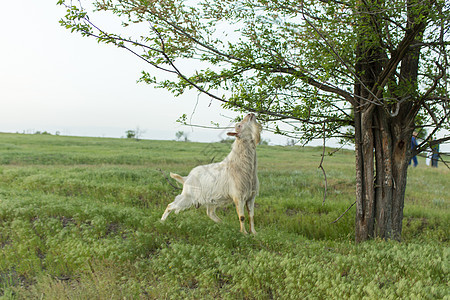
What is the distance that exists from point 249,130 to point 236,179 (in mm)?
950

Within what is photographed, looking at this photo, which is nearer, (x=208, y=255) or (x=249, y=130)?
(x=208, y=255)

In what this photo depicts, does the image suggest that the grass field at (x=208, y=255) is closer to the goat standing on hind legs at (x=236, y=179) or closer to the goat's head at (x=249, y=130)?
the goat standing on hind legs at (x=236, y=179)

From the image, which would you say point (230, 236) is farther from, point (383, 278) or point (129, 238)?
point (383, 278)

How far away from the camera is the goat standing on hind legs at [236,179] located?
6.71m

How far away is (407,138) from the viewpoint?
7484mm

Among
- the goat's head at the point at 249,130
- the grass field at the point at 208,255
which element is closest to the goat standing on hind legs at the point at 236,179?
the goat's head at the point at 249,130

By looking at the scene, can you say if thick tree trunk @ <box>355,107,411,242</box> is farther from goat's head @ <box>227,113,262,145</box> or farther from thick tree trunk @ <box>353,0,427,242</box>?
goat's head @ <box>227,113,262,145</box>

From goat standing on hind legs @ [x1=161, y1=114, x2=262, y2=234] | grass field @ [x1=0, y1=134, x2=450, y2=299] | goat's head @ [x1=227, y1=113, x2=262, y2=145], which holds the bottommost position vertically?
grass field @ [x1=0, y1=134, x2=450, y2=299]

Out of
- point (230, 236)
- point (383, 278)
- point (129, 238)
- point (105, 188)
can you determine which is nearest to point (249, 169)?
point (230, 236)

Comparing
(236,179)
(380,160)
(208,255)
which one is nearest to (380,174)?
(380,160)

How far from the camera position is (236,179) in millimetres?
6836

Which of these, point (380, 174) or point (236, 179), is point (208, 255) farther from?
point (380, 174)

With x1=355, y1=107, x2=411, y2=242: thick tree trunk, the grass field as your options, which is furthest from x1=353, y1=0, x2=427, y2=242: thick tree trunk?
the grass field

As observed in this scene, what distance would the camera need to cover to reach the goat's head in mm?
6535
